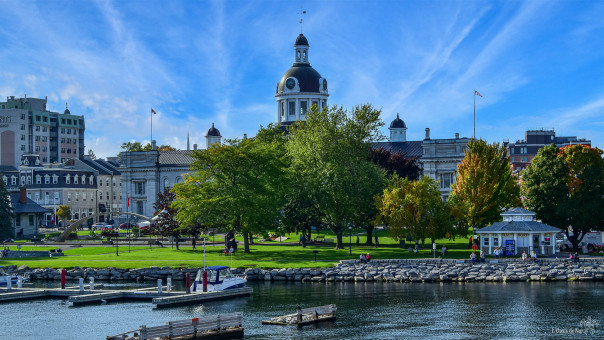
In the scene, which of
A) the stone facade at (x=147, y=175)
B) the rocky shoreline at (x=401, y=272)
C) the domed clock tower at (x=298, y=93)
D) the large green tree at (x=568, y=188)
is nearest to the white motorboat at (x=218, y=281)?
the rocky shoreline at (x=401, y=272)

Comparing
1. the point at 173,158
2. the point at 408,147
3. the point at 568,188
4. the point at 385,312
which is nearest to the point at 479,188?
the point at 568,188

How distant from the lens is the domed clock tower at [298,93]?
471 ft

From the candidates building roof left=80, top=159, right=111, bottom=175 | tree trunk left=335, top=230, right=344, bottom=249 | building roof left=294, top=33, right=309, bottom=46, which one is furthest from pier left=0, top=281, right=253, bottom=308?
building roof left=80, top=159, right=111, bottom=175

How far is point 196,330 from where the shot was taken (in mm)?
37156

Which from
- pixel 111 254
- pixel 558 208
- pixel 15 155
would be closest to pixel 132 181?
pixel 15 155

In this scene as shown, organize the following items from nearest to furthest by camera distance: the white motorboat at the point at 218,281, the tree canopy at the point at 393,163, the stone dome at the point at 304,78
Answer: the white motorboat at the point at 218,281 → the tree canopy at the point at 393,163 → the stone dome at the point at 304,78

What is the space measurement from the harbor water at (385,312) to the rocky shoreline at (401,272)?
5.47 feet

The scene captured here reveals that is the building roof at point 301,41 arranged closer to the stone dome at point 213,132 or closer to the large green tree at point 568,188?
the stone dome at point 213,132

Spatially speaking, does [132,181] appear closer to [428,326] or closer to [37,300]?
[37,300]

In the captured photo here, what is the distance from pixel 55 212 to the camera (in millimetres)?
143000

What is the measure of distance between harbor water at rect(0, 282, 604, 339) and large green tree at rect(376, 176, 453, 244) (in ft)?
44.8

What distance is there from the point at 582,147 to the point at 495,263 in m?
18.5

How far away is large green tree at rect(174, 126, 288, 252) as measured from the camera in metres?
74.0

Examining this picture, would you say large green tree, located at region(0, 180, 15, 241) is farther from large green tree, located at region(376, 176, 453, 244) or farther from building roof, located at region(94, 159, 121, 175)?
building roof, located at region(94, 159, 121, 175)
